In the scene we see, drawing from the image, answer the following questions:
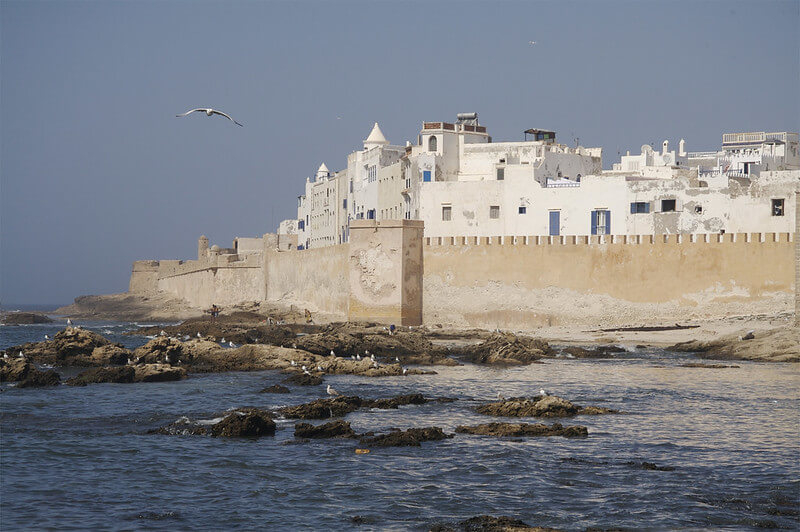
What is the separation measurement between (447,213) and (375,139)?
44.2 feet

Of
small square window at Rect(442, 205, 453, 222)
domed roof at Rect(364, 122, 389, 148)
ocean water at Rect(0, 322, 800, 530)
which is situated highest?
domed roof at Rect(364, 122, 389, 148)

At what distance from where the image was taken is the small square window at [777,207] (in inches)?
1283

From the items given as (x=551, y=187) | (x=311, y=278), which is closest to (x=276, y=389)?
(x=551, y=187)

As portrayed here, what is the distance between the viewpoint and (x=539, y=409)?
49.1ft

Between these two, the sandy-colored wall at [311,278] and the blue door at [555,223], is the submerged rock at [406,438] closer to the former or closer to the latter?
the sandy-colored wall at [311,278]

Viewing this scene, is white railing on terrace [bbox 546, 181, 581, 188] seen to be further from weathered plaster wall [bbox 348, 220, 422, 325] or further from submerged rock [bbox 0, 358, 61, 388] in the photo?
submerged rock [bbox 0, 358, 61, 388]

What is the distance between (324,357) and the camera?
23.4 metres

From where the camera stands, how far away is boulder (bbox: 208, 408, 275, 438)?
13.6 meters

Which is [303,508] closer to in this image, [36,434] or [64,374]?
[36,434]

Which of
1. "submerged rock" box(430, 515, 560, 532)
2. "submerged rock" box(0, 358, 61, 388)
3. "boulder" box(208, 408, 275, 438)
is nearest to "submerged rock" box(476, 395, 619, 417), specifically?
"boulder" box(208, 408, 275, 438)

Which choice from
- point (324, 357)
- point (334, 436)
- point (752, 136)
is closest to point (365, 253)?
point (324, 357)

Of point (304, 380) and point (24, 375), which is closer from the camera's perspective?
point (304, 380)

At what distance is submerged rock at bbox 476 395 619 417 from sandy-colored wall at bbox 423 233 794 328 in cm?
1532

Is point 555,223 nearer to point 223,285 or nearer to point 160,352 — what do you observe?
point 160,352
